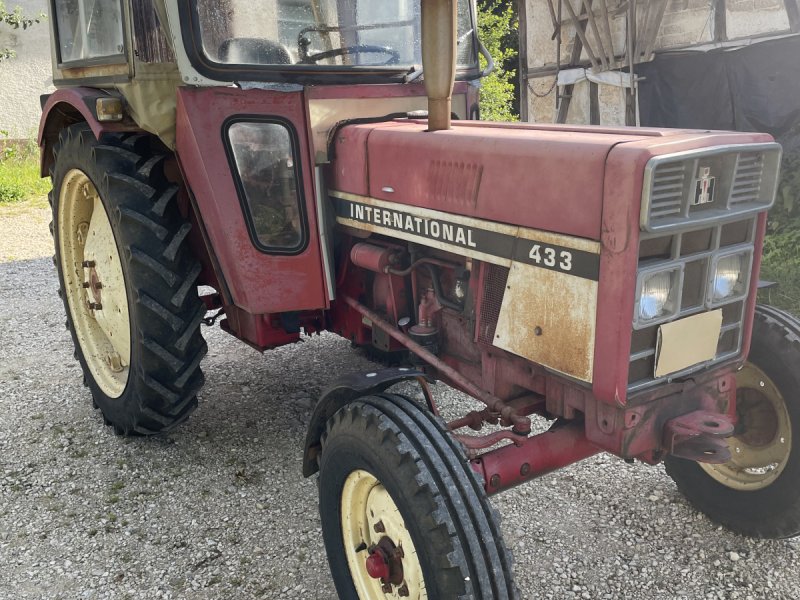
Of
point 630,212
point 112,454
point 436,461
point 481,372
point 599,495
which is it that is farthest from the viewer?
point 112,454

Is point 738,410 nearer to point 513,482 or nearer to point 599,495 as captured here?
point 599,495

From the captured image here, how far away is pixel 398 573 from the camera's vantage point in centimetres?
205

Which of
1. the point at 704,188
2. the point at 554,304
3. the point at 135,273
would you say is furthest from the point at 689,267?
the point at 135,273

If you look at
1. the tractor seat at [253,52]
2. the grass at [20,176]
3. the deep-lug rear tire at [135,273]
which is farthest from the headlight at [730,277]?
the grass at [20,176]

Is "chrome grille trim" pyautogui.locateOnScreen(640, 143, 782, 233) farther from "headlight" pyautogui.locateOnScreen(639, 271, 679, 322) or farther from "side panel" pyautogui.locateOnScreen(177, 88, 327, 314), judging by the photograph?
"side panel" pyautogui.locateOnScreen(177, 88, 327, 314)

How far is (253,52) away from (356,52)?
16.1 inches

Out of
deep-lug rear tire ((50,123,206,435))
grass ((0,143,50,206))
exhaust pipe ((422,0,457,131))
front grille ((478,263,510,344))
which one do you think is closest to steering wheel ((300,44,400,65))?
exhaust pipe ((422,0,457,131))

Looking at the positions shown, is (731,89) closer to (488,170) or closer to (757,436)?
(757,436)

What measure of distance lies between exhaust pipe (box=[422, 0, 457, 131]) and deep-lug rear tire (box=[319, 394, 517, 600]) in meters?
0.94

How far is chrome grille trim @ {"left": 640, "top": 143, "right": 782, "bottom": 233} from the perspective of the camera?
1740 millimetres

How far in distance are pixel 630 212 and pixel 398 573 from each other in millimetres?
1174

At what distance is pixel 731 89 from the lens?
7055 mm

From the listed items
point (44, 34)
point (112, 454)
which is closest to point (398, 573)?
point (112, 454)

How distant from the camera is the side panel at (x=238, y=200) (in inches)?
101
